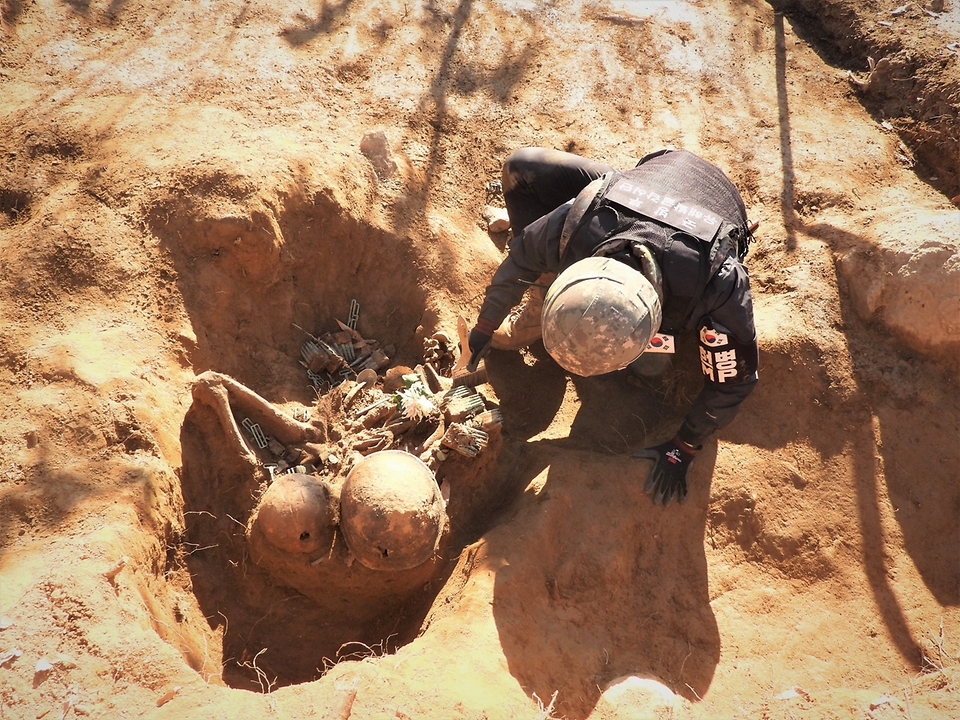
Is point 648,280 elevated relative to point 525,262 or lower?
elevated

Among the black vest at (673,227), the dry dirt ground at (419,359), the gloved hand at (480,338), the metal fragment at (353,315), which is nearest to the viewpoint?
the dry dirt ground at (419,359)

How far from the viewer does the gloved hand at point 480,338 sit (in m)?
4.14

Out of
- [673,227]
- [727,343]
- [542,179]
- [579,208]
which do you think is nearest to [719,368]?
[727,343]

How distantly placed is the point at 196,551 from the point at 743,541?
10.3ft

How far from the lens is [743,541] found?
3922mm

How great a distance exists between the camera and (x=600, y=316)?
324 centimetres

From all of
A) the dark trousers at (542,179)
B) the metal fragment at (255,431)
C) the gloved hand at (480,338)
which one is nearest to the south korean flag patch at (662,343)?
the gloved hand at (480,338)

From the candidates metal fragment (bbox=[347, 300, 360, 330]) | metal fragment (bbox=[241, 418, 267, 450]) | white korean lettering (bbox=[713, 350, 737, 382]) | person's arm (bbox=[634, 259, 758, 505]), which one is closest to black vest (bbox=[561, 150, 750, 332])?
person's arm (bbox=[634, 259, 758, 505])

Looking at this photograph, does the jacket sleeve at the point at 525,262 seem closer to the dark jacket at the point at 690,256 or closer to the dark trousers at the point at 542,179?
the dark jacket at the point at 690,256

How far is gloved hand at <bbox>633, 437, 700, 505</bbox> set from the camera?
152 inches

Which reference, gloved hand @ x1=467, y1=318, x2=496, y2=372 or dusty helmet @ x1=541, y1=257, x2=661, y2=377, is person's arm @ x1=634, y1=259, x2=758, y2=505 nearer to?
dusty helmet @ x1=541, y1=257, x2=661, y2=377

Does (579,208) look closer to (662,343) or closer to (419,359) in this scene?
(662,343)

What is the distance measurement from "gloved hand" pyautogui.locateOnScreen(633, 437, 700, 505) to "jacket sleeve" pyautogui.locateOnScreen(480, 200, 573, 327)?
127 centimetres

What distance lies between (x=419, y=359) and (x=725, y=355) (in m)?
2.07
